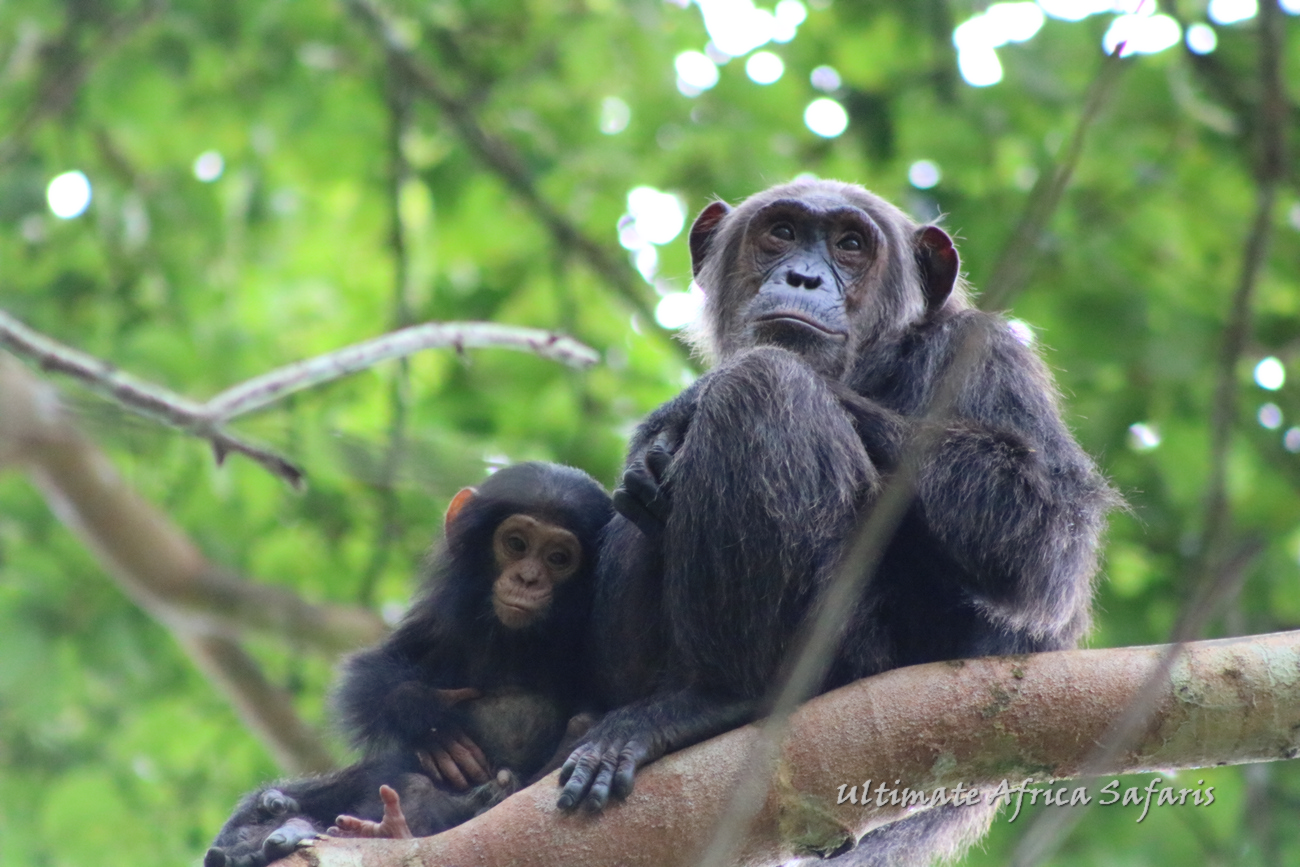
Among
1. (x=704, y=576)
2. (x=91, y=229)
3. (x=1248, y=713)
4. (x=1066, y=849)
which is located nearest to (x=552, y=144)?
(x=91, y=229)

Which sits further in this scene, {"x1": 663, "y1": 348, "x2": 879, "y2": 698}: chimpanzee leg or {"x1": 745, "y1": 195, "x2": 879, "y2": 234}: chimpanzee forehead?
{"x1": 745, "y1": 195, "x2": 879, "y2": 234}: chimpanzee forehead

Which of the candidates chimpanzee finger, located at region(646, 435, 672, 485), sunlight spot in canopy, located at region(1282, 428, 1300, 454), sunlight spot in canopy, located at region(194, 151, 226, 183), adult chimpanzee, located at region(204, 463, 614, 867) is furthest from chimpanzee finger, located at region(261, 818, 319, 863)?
sunlight spot in canopy, located at region(194, 151, 226, 183)

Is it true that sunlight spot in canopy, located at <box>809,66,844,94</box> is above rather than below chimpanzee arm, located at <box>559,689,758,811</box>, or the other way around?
above

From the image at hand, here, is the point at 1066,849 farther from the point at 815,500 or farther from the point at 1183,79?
the point at 815,500

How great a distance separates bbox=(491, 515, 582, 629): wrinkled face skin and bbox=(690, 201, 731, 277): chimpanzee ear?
1503mm

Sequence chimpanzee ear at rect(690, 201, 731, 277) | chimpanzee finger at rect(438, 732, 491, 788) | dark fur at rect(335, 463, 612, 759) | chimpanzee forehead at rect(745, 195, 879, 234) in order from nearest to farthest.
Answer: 1. chimpanzee finger at rect(438, 732, 491, 788)
2. dark fur at rect(335, 463, 612, 759)
3. chimpanzee forehead at rect(745, 195, 879, 234)
4. chimpanzee ear at rect(690, 201, 731, 277)

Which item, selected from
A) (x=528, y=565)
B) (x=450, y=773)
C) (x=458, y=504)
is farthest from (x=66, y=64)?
(x=450, y=773)

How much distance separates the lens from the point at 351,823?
3.69 meters

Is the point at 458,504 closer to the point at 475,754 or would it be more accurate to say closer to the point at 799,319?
the point at 475,754

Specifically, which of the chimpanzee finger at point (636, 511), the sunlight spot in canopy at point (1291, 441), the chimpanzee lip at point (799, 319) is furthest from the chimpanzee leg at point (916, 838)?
the sunlight spot in canopy at point (1291, 441)

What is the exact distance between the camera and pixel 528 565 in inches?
178

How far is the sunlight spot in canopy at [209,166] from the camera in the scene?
10250 mm

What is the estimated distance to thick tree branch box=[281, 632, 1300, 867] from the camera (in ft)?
10.8

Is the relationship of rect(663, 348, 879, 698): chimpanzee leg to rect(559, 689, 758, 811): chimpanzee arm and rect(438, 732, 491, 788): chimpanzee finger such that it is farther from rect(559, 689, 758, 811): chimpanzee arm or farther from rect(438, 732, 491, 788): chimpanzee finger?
rect(438, 732, 491, 788): chimpanzee finger
